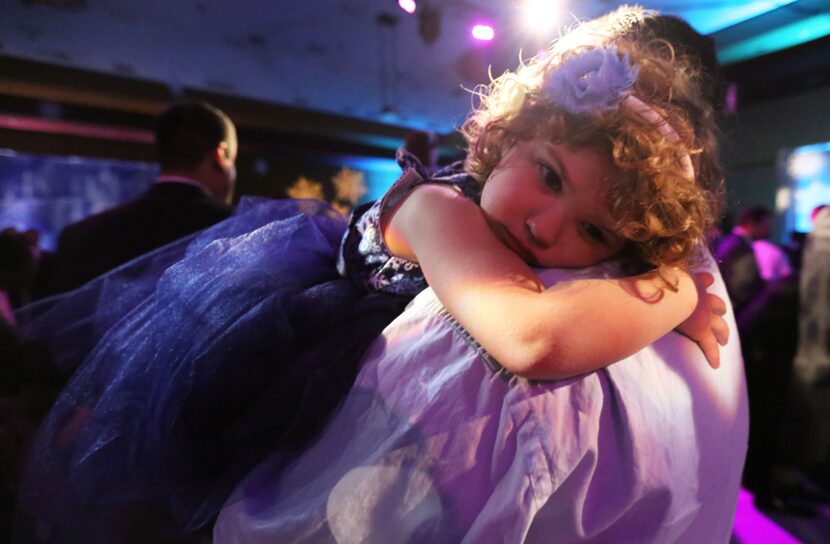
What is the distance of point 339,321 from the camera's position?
66cm

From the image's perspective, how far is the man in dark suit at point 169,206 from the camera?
5.28 ft

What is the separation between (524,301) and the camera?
0.50m

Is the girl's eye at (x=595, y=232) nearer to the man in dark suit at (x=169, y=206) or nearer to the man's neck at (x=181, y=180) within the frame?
the man in dark suit at (x=169, y=206)

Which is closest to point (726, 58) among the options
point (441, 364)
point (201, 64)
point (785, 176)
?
point (785, 176)

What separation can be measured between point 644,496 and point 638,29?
0.74 m

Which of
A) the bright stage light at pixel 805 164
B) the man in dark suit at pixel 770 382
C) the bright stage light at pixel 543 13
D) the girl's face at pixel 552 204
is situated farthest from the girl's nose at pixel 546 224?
the bright stage light at pixel 805 164

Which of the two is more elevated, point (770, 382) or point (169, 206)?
point (169, 206)

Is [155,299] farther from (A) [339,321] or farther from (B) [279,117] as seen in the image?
(B) [279,117]

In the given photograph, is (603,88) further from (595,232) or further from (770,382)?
(770,382)

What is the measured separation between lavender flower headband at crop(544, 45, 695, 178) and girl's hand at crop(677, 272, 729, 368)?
18cm

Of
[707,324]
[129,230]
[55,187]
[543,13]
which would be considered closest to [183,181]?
[129,230]

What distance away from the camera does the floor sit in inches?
80.7

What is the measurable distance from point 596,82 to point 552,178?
0.12 m

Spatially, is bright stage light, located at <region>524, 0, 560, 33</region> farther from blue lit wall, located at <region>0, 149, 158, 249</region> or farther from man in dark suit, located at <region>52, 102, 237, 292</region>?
blue lit wall, located at <region>0, 149, 158, 249</region>
